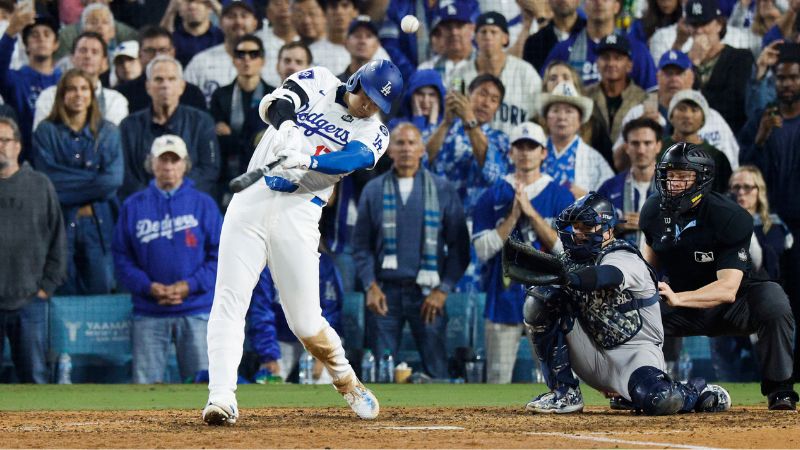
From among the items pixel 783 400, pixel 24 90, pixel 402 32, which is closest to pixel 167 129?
pixel 24 90

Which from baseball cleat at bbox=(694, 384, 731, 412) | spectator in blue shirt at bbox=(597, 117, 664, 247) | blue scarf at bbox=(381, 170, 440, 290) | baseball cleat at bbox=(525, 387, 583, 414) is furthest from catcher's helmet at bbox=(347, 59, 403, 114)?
Result: spectator in blue shirt at bbox=(597, 117, 664, 247)

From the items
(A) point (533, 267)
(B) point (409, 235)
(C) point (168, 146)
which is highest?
Result: (C) point (168, 146)

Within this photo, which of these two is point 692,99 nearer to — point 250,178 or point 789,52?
point 789,52

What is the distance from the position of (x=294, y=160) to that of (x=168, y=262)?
4.58 metres

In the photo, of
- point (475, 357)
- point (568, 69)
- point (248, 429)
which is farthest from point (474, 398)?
point (568, 69)

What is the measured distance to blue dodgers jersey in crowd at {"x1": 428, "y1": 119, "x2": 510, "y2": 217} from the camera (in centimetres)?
1095

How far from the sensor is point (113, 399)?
Result: 28.3 ft

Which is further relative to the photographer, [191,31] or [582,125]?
[191,31]

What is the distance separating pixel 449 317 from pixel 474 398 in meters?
2.14

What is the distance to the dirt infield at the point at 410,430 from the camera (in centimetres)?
523

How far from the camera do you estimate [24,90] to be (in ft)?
37.1

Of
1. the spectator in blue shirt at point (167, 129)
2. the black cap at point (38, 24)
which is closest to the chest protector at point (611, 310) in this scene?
the spectator in blue shirt at point (167, 129)

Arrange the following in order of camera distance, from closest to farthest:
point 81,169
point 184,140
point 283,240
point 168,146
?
point 283,240, point 168,146, point 81,169, point 184,140

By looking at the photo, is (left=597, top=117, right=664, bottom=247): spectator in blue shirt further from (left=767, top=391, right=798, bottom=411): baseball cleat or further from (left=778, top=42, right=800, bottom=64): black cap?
(left=767, top=391, right=798, bottom=411): baseball cleat
